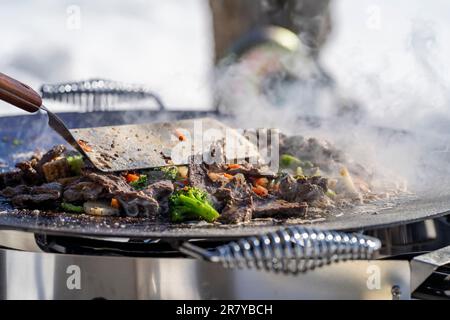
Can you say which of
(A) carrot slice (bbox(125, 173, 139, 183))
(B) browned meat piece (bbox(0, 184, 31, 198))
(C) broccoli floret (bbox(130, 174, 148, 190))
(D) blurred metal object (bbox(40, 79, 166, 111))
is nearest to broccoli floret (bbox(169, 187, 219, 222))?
(C) broccoli floret (bbox(130, 174, 148, 190))

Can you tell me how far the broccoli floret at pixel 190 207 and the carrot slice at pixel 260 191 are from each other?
18.1 inches

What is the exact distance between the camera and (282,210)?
13.1ft

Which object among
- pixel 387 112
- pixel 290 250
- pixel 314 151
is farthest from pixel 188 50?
pixel 290 250

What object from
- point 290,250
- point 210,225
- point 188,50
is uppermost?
point 188,50

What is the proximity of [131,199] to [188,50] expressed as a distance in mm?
11694

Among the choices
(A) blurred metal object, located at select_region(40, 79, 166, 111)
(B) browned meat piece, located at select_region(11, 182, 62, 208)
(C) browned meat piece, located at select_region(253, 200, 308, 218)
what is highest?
(A) blurred metal object, located at select_region(40, 79, 166, 111)

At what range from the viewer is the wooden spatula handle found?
4137 millimetres

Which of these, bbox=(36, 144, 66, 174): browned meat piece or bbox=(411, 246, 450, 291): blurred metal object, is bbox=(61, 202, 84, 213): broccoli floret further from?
bbox=(411, 246, 450, 291): blurred metal object

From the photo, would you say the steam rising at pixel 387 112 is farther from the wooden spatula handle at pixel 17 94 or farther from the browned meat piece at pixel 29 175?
the wooden spatula handle at pixel 17 94

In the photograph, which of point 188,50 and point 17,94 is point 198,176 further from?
point 188,50

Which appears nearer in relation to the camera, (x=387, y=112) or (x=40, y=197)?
(x=40, y=197)

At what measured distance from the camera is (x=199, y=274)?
3.65 meters

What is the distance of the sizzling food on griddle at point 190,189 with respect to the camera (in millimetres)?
4004

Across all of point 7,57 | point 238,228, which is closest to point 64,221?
point 238,228
